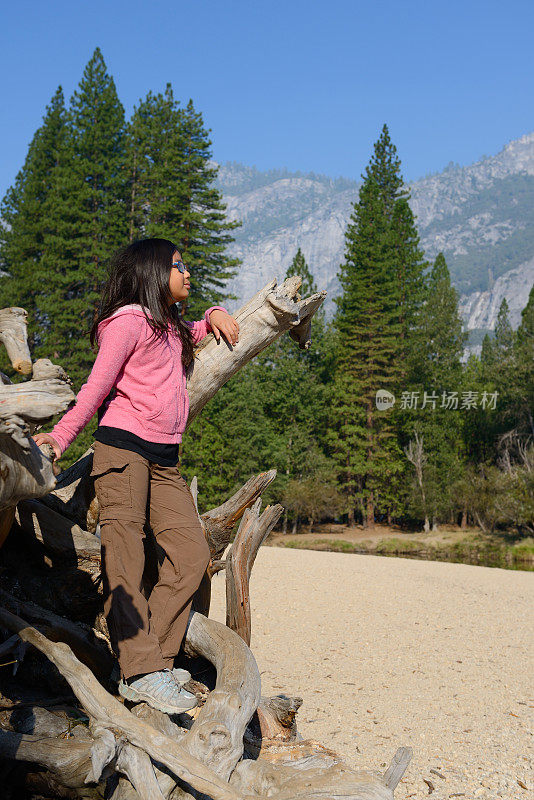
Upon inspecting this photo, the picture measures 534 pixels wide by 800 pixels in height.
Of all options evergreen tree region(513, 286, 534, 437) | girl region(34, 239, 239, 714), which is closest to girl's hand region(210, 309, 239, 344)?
girl region(34, 239, 239, 714)

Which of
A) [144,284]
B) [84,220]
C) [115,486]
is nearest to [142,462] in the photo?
[115,486]

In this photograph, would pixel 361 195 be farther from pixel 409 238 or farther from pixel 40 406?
pixel 40 406

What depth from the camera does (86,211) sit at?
27984 millimetres

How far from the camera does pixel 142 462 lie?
256 cm

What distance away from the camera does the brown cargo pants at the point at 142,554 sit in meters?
2.42

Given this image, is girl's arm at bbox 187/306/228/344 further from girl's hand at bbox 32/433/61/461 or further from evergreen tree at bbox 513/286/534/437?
evergreen tree at bbox 513/286/534/437

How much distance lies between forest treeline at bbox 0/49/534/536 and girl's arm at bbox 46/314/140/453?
65.3ft

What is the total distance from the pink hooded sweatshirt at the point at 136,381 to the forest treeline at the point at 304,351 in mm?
19845

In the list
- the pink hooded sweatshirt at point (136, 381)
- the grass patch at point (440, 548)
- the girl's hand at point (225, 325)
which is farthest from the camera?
the grass patch at point (440, 548)

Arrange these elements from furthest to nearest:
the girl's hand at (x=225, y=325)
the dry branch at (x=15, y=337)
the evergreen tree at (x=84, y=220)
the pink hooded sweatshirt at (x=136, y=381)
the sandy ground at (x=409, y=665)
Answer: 1. the evergreen tree at (x=84, y=220)
2. the sandy ground at (x=409, y=665)
3. the girl's hand at (x=225, y=325)
4. the dry branch at (x=15, y=337)
5. the pink hooded sweatshirt at (x=136, y=381)

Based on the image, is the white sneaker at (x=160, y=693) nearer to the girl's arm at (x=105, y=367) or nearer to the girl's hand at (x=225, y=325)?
the girl's arm at (x=105, y=367)

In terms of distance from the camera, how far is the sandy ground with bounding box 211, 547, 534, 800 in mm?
5910

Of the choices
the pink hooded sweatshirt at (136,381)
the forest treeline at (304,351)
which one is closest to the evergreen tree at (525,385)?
the forest treeline at (304,351)

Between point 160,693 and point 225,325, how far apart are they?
5.26 ft
